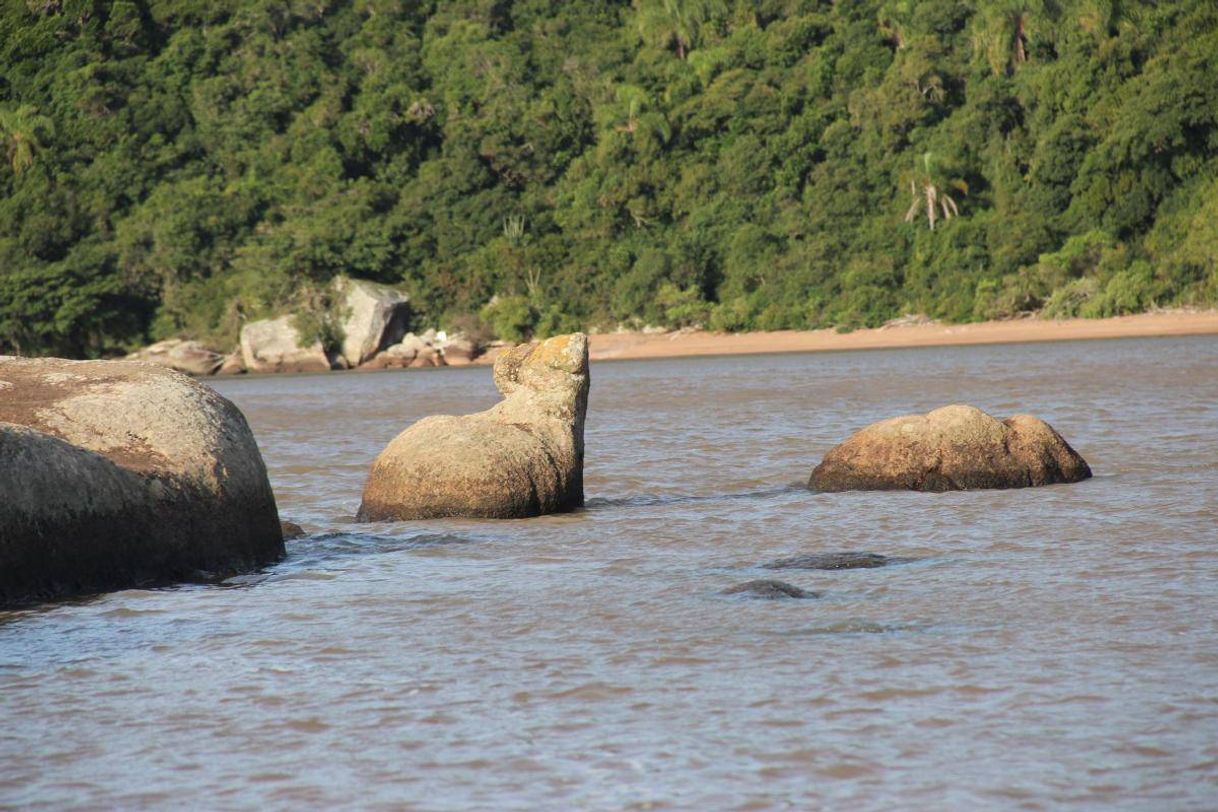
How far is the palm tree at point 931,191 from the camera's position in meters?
67.3

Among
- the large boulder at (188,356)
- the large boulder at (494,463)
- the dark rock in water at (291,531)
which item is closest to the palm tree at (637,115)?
the large boulder at (188,356)

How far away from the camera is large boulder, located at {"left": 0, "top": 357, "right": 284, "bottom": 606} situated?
8.33 m

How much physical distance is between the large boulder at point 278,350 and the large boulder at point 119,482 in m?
60.1

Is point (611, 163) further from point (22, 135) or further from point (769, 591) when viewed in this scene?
point (769, 591)

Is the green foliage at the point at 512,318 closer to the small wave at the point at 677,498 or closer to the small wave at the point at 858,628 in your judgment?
the small wave at the point at 677,498

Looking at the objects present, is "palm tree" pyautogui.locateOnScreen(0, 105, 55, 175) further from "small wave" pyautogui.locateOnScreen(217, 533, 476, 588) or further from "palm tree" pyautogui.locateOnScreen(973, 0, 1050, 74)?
"small wave" pyautogui.locateOnScreen(217, 533, 476, 588)

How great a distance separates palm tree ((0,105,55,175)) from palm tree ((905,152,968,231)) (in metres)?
45.1

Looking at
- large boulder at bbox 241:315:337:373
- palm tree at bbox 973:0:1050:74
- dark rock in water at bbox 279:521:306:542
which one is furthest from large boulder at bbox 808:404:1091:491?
palm tree at bbox 973:0:1050:74

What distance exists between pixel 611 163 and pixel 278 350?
18611 mm

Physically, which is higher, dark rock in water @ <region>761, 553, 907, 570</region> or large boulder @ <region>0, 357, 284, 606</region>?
large boulder @ <region>0, 357, 284, 606</region>

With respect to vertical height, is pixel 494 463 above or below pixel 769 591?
above

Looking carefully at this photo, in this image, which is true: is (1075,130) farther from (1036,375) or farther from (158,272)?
(158,272)

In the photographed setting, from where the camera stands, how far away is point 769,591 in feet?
26.7

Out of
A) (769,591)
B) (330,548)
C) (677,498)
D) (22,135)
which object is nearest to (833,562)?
(769,591)
